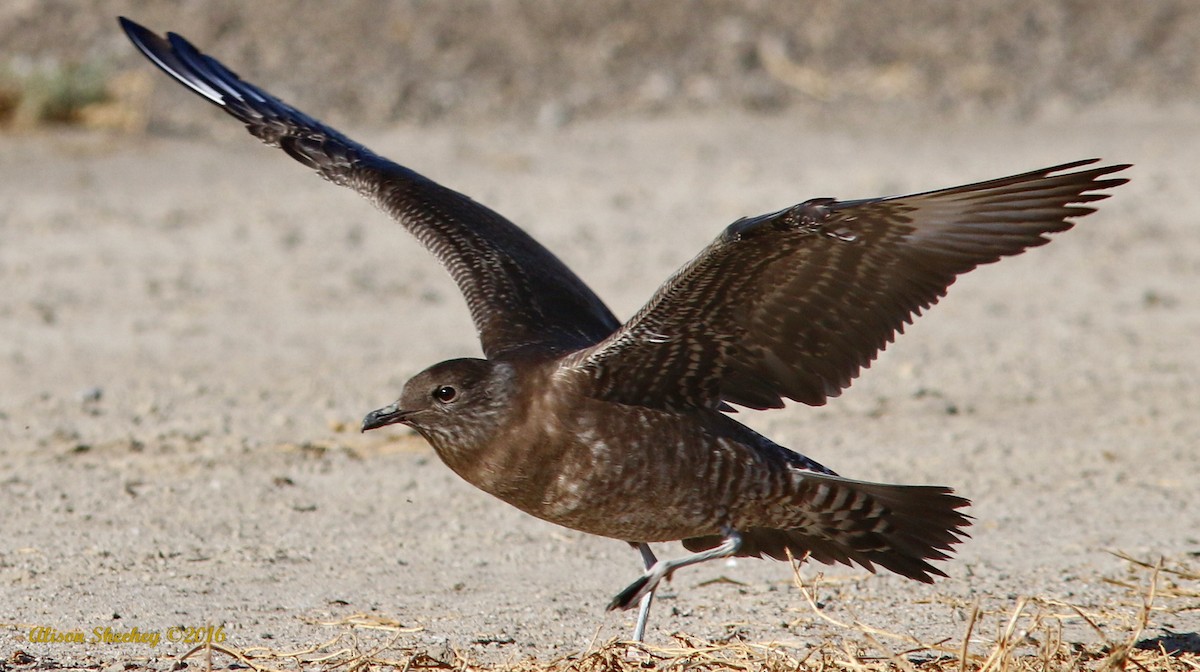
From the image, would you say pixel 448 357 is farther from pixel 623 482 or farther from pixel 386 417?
pixel 623 482

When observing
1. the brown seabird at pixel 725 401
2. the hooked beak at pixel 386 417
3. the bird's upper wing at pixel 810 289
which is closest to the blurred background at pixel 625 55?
the hooked beak at pixel 386 417

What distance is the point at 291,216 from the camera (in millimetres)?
10500

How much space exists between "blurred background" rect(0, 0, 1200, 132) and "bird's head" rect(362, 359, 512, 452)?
743 centimetres

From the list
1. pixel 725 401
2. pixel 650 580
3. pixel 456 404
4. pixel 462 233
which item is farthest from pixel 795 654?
pixel 462 233

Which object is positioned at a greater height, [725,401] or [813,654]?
[725,401]

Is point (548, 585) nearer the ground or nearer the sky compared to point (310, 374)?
nearer the ground

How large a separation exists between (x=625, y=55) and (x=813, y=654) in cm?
961

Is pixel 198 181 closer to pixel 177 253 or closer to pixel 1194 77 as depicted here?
pixel 177 253

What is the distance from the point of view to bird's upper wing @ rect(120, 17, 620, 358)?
5828mm

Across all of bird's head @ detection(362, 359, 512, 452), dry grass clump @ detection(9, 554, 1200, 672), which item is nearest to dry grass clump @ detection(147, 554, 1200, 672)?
dry grass clump @ detection(9, 554, 1200, 672)

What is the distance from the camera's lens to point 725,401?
5348 mm

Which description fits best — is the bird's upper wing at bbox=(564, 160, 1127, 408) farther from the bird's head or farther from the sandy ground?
the sandy ground

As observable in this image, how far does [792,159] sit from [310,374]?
4.98m

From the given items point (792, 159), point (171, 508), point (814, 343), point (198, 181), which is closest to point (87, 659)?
point (171, 508)
